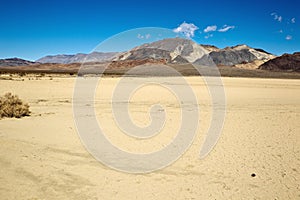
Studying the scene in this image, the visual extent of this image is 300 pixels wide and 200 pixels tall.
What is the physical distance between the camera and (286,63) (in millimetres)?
100062

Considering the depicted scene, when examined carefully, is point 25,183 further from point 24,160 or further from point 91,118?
point 91,118

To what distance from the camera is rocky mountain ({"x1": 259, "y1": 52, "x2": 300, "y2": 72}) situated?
318 ft

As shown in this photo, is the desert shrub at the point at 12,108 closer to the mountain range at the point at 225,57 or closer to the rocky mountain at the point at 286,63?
the mountain range at the point at 225,57

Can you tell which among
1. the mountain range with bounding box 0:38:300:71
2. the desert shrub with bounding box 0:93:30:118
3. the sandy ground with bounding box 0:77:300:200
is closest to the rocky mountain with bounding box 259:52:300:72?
the mountain range with bounding box 0:38:300:71

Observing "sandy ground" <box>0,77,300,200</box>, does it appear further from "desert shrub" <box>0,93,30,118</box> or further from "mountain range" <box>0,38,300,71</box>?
"mountain range" <box>0,38,300,71</box>

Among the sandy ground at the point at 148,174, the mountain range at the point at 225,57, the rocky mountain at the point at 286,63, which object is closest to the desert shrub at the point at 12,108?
the sandy ground at the point at 148,174

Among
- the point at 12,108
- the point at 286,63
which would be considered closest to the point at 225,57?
the point at 286,63

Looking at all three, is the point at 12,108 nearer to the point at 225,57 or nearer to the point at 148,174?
the point at 148,174

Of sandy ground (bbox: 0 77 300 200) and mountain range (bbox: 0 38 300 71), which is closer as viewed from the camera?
sandy ground (bbox: 0 77 300 200)

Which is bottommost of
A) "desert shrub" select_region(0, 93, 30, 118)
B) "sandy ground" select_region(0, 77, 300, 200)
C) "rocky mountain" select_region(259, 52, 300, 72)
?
"sandy ground" select_region(0, 77, 300, 200)

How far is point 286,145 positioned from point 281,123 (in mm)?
3144

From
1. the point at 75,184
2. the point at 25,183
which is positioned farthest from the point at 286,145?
the point at 25,183

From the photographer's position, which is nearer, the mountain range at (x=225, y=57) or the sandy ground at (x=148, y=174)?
the sandy ground at (x=148, y=174)

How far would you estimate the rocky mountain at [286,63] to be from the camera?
3821 inches
